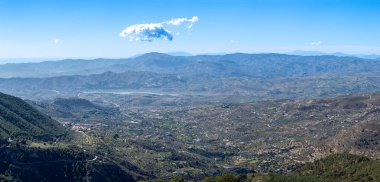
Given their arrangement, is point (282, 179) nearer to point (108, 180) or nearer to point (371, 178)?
point (371, 178)

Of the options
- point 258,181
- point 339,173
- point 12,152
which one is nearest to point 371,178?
point 339,173

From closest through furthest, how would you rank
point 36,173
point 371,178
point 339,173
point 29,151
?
point 371,178
point 339,173
point 36,173
point 29,151

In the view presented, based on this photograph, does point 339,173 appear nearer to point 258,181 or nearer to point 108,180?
point 258,181

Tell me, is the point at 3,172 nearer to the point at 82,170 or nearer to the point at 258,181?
the point at 82,170

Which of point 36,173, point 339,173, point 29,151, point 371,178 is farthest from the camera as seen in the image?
point 29,151

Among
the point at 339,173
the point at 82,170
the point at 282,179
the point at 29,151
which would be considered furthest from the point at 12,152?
the point at 339,173

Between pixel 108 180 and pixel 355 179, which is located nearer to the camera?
pixel 355 179

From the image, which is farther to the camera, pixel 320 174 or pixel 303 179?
pixel 320 174
